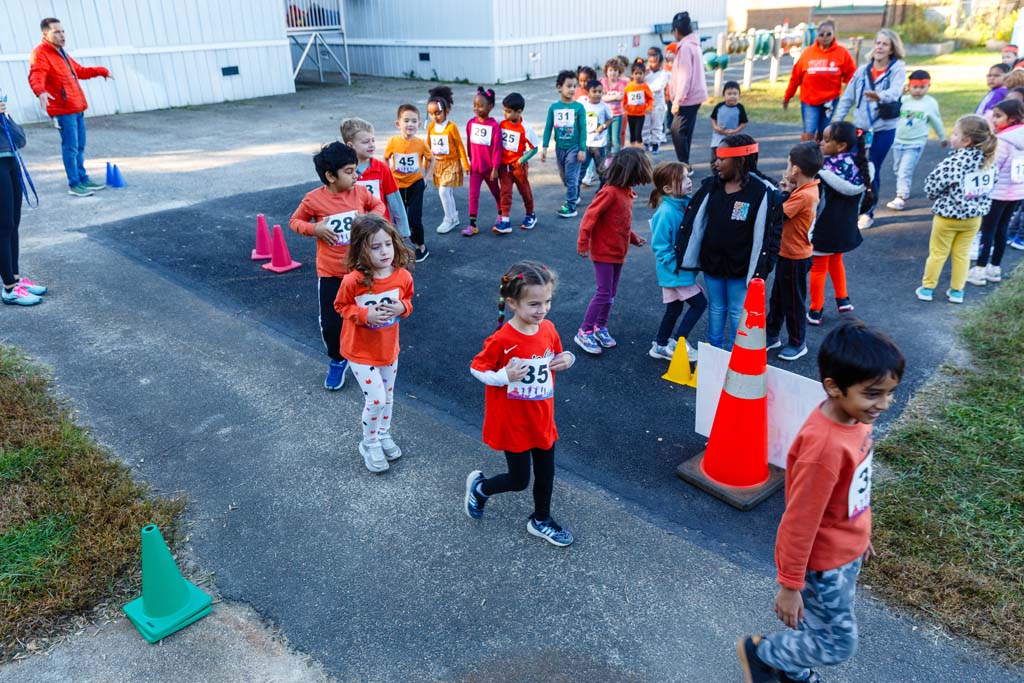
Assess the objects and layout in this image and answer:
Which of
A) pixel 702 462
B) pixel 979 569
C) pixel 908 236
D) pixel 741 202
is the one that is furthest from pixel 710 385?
pixel 908 236

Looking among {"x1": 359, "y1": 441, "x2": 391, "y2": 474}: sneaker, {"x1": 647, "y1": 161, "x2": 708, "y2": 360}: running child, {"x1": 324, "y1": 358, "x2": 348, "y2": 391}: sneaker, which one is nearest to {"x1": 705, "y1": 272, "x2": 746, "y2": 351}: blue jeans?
{"x1": 647, "y1": 161, "x2": 708, "y2": 360}: running child

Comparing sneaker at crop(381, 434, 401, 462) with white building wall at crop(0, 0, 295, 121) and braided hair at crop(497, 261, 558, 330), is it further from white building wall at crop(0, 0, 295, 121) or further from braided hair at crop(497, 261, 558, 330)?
white building wall at crop(0, 0, 295, 121)

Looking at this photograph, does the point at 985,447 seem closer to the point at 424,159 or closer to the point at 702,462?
the point at 702,462

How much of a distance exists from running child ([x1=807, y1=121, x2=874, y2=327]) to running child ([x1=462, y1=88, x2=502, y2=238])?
3.78 metres

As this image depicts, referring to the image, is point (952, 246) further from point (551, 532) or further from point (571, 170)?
point (551, 532)

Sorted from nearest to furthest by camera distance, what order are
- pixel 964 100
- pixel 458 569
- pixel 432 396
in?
pixel 458 569, pixel 432 396, pixel 964 100

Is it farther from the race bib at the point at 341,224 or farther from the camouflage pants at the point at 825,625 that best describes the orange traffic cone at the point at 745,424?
the race bib at the point at 341,224

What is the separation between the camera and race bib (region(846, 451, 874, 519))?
8.22ft

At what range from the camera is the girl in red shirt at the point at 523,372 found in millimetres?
3350

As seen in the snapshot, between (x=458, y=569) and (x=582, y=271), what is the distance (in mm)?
4683

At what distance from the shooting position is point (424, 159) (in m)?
8.03

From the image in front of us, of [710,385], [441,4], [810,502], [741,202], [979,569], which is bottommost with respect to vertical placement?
[979,569]

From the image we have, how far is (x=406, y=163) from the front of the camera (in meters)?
7.88

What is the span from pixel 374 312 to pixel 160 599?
178 cm
